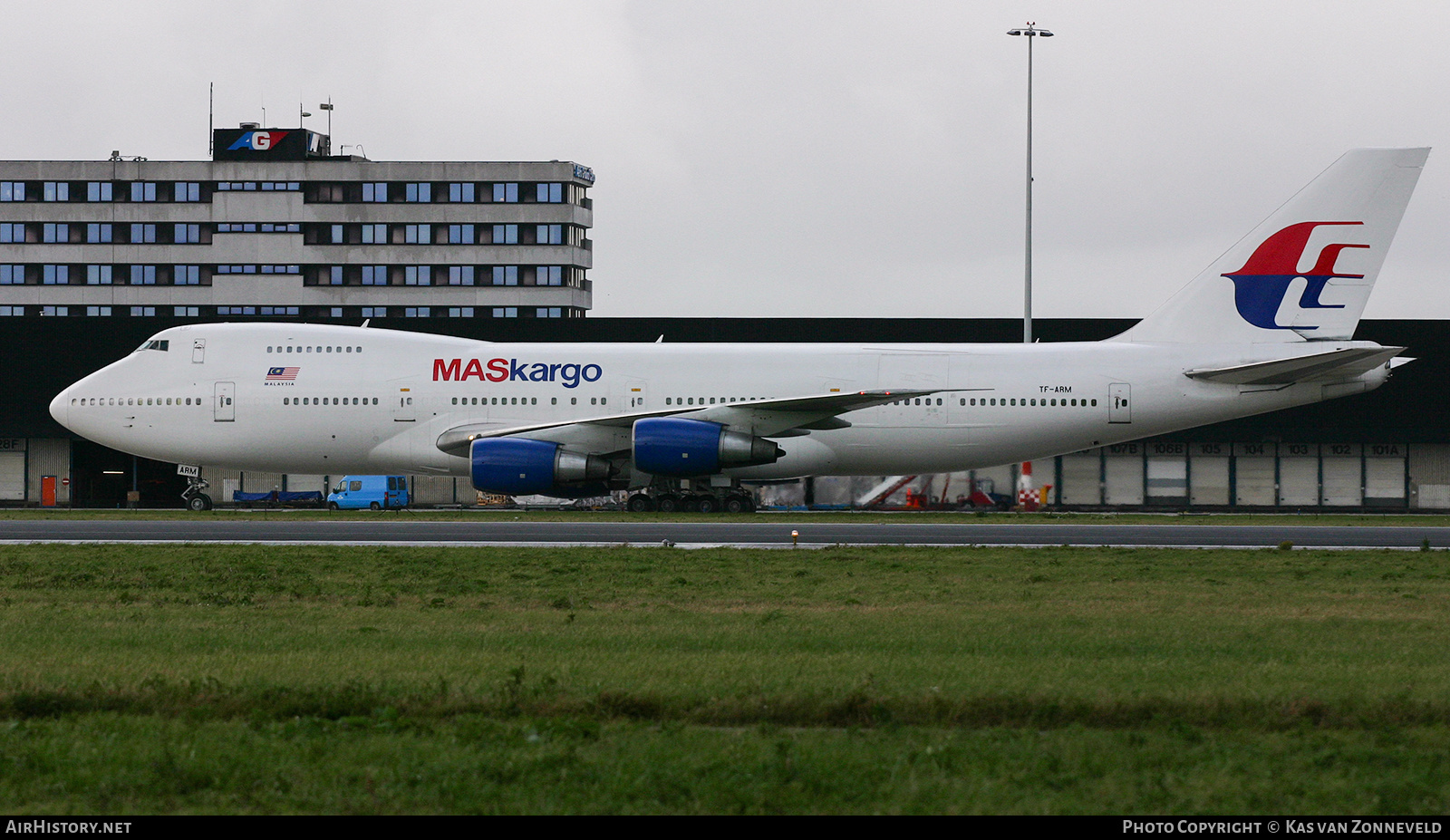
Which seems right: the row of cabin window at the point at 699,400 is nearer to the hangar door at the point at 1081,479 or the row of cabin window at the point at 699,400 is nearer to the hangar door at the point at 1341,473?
the hangar door at the point at 1081,479

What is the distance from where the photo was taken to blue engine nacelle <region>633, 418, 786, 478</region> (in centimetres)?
3155

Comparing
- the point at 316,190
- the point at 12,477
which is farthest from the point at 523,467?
the point at 316,190

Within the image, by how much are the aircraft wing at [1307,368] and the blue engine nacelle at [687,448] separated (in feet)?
36.7

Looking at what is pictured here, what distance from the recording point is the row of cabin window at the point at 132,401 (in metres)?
34.6

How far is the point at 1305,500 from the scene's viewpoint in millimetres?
45938

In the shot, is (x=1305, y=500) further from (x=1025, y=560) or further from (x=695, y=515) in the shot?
(x=1025, y=560)

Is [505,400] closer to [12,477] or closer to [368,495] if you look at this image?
[368,495]

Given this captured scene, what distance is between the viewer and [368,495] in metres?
46.2

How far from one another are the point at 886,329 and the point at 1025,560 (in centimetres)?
2872

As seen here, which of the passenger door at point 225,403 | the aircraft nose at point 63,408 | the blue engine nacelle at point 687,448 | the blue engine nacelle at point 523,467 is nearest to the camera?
the blue engine nacelle at point 687,448

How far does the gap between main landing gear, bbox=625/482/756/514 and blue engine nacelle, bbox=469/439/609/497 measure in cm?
211

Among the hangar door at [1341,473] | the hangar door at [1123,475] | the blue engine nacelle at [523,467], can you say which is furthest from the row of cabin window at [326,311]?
the blue engine nacelle at [523,467]

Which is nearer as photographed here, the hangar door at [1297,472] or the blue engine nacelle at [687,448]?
the blue engine nacelle at [687,448]

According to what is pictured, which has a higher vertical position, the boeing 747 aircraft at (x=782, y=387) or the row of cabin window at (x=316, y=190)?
the row of cabin window at (x=316, y=190)
